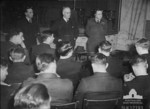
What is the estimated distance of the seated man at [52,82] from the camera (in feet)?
6.53

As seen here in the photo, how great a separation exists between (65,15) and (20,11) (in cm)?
183

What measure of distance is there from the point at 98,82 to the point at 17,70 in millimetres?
748

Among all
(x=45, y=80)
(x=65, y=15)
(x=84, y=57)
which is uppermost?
(x=65, y=15)

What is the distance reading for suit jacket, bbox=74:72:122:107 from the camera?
6.98ft

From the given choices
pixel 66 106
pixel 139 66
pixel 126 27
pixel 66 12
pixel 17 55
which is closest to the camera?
pixel 66 106

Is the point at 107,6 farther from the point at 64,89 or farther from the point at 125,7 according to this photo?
the point at 64,89

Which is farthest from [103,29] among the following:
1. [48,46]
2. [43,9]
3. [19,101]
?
[19,101]

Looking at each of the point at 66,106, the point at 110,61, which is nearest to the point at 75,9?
the point at 110,61

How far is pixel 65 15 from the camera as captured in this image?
4.09m

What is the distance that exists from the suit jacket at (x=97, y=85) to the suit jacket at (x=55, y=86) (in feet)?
0.37

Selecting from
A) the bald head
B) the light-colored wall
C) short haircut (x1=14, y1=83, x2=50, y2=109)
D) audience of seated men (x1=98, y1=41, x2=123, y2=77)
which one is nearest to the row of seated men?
audience of seated men (x1=98, y1=41, x2=123, y2=77)

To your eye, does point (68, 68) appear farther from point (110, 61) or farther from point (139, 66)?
point (139, 66)

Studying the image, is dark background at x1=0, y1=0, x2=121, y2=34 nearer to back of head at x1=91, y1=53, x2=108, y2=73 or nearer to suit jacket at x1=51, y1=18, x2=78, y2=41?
suit jacket at x1=51, y1=18, x2=78, y2=41

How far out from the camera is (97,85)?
215cm
